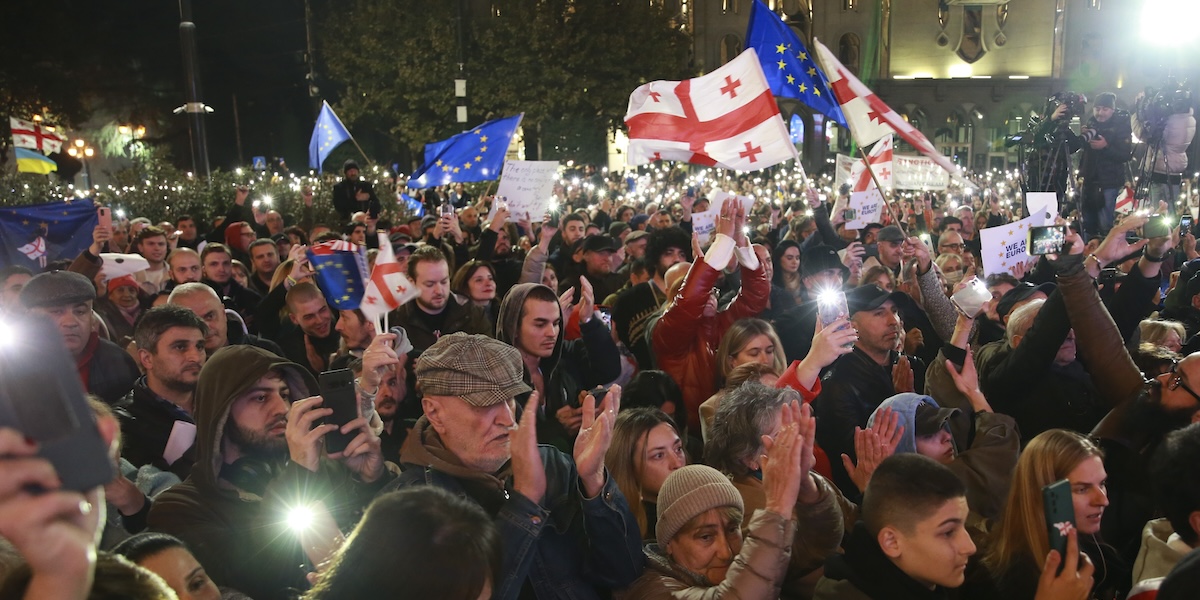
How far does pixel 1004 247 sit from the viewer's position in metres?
6.66

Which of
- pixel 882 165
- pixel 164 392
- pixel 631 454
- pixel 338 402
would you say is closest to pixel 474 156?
pixel 882 165

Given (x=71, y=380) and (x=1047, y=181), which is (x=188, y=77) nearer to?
(x=1047, y=181)

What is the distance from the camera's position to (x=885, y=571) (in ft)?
9.29

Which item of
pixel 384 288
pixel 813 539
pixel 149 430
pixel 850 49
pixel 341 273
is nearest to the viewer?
pixel 813 539

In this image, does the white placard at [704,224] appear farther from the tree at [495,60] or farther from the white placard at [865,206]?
the tree at [495,60]

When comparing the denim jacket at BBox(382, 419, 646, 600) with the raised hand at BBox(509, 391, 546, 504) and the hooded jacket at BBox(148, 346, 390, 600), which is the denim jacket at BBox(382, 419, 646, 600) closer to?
the raised hand at BBox(509, 391, 546, 504)

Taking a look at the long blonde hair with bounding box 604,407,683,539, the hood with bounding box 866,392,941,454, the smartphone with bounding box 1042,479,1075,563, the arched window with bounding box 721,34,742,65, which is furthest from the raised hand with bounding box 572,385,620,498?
the arched window with bounding box 721,34,742,65

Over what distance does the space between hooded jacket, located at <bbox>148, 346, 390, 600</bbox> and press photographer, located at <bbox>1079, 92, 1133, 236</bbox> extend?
977 cm

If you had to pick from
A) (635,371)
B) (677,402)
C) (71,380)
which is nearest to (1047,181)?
(635,371)

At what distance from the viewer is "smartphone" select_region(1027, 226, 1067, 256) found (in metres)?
5.53

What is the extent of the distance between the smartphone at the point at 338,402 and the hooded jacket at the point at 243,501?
82mm

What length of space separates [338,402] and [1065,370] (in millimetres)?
3514

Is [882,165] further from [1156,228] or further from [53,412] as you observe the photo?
[53,412]

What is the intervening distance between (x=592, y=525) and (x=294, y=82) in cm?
4048
